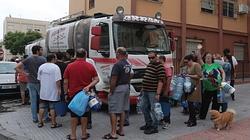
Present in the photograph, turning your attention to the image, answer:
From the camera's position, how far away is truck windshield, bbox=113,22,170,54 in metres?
10.8

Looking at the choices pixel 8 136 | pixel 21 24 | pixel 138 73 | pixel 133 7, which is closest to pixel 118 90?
pixel 8 136

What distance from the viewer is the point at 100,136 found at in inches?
332

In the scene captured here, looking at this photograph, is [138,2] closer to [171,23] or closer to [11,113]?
[171,23]

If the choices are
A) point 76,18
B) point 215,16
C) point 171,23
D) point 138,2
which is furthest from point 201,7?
point 76,18

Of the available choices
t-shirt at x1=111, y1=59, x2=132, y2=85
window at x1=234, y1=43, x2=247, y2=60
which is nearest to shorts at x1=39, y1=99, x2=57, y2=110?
t-shirt at x1=111, y1=59, x2=132, y2=85

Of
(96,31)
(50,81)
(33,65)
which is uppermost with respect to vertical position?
(96,31)

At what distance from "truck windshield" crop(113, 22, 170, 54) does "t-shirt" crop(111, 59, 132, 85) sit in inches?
101

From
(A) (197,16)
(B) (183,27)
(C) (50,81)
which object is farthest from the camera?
(A) (197,16)

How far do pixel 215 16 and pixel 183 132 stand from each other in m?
15.4

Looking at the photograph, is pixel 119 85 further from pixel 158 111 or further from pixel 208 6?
pixel 208 6

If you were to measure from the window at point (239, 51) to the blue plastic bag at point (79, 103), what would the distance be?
1847 cm

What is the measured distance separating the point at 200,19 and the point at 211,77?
12536 mm

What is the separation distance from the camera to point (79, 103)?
25.1 feet

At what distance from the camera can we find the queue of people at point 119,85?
793cm
